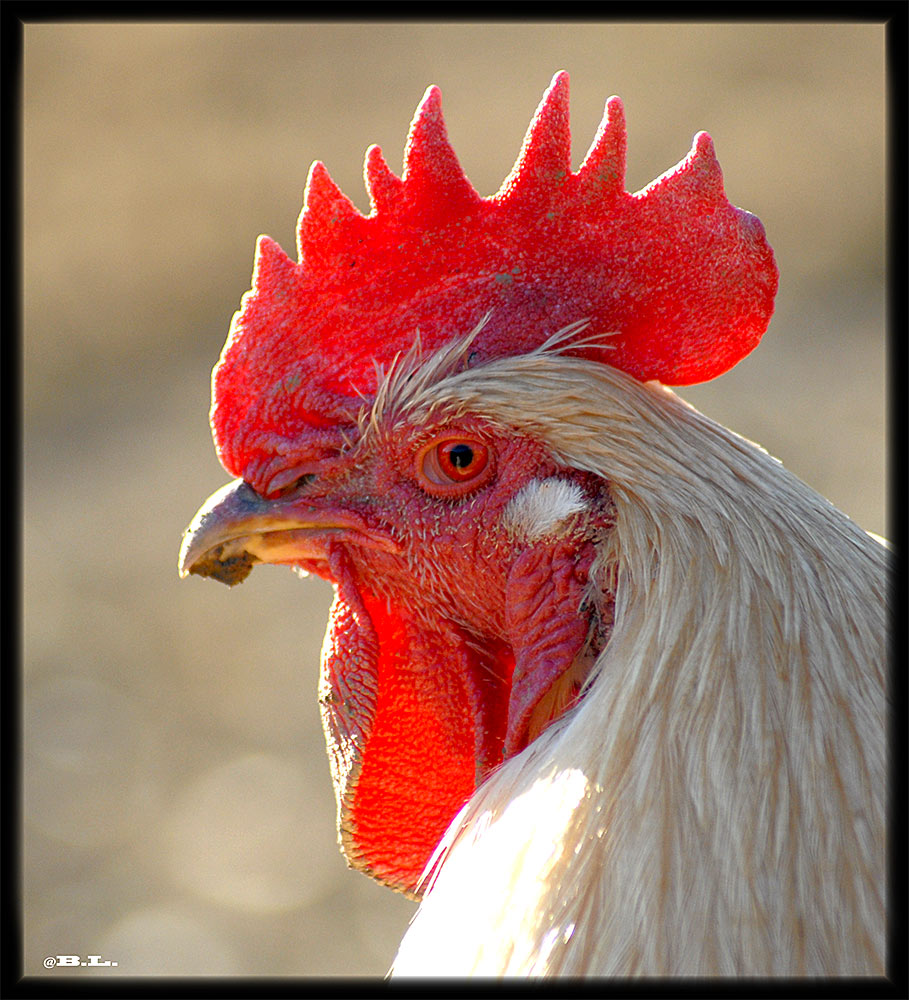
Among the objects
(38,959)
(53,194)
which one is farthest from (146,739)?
(53,194)

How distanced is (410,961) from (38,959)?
344 centimetres

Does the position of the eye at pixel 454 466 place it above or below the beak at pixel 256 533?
above

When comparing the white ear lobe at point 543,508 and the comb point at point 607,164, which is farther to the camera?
the comb point at point 607,164

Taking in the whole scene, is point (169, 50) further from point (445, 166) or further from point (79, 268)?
point (445, 166)

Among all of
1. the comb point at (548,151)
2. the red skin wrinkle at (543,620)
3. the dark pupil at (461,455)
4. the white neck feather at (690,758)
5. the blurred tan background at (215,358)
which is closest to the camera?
the white neck feather at (690,758)

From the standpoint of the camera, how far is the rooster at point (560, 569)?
5.24 feet

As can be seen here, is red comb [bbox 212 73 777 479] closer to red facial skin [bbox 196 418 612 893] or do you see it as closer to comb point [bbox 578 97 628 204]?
comb point [bbox 578 97 628 204]

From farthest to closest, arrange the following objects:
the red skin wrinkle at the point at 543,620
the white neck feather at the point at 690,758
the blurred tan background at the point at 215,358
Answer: the blurred tan background at the point at 215,358 < the red skin wrinkle at the point at 543,620 < the white neck feather at the point at 690,758

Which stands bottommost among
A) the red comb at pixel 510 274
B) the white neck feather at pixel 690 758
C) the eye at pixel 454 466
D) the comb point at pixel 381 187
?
the white neck feather at pixel 690 758

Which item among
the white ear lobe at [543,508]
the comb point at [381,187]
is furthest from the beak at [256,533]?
the comb point at [381,187]

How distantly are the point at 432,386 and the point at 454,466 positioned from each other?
16cm

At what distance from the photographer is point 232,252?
8555 mm

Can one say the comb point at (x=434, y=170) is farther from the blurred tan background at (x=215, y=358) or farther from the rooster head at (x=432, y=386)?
the blurred tan background at (x=215, y=358)

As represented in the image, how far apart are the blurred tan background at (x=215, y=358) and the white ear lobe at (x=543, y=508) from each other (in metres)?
3.34
